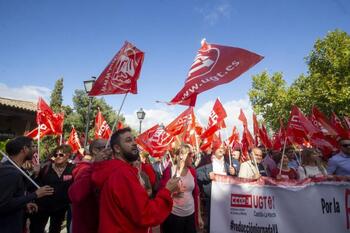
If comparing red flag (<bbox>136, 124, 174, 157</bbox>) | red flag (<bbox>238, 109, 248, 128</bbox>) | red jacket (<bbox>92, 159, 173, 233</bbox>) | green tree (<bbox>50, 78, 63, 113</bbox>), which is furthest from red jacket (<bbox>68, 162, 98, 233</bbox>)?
green tree (<bbox>50, 78, 63, 113</bbox>)

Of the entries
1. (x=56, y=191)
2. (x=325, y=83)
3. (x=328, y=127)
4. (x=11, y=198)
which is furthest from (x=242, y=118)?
(x=325, y=83)

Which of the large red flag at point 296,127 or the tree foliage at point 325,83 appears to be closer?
the large red flag at point 296,127

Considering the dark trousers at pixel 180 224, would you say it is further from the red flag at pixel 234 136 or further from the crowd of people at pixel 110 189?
the red flag at pixel 234 136

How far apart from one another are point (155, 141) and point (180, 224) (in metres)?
5.07

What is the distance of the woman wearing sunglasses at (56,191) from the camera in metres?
5.16

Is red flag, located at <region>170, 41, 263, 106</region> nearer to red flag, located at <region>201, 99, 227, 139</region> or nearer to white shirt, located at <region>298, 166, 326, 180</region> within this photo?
white shirt, located at <region>298, 166, 326, 180</region>

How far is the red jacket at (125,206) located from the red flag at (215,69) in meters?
2.37

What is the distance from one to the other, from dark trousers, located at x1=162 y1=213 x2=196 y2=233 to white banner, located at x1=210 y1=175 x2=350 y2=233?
13.7 inches

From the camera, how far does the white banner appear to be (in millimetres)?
4402

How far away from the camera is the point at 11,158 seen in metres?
3.78

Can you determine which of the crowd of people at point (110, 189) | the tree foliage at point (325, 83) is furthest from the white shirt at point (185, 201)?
the tree foliage at point (325, 83)

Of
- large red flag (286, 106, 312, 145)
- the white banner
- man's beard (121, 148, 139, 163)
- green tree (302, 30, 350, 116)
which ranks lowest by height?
the white banner

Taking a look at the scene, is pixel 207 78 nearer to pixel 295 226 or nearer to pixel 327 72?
pixel 295 226

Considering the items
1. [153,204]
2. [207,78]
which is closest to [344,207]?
[207,78]
